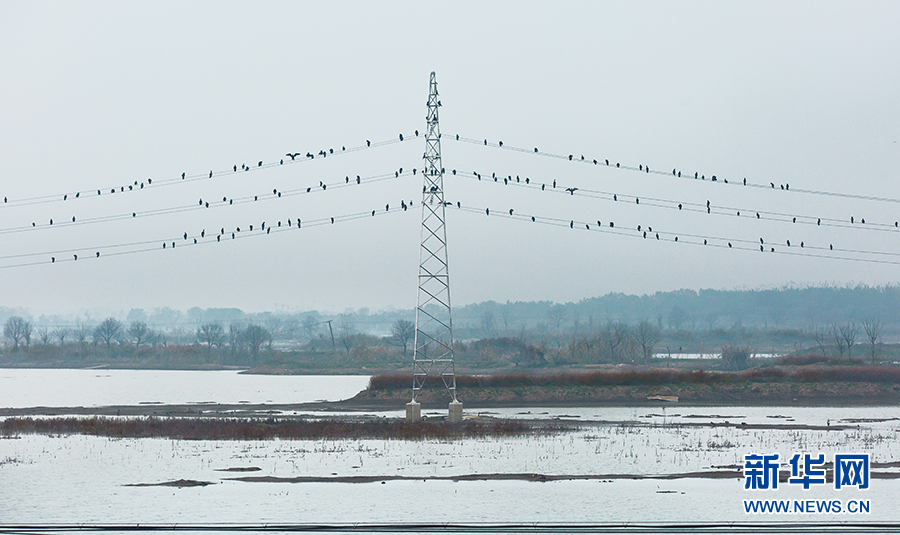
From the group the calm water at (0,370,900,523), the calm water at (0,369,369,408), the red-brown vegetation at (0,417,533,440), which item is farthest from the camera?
the calm water at (0,369,369,408)

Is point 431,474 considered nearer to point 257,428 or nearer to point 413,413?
point 413,413

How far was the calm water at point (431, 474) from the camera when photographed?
2817 centimetres

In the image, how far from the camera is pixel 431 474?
121 ft

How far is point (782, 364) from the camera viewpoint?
118 metres

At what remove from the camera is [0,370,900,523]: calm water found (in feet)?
92.4

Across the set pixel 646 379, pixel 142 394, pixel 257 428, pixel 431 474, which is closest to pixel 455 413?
pixel 257 428

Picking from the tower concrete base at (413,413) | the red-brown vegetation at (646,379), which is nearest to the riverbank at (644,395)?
the red-brown vegetation at (646,379)

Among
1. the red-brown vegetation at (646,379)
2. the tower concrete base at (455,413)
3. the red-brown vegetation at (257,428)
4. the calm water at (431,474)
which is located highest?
the red-brown vegetation at (646,379)

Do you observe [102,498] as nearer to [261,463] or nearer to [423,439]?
[261,463]

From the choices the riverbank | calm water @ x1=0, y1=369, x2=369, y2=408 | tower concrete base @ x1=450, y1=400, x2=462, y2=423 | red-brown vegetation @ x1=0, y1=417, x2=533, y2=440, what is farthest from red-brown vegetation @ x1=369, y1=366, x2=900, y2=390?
tower concrete base @ x1=450, y1=400, x2=462, y2=423

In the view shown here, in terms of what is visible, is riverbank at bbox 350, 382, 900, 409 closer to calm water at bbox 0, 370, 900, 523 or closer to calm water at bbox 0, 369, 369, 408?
calm water at bbox 0, 369, 369, 408

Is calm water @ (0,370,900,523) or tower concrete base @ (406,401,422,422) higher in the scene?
tower concrete base @ (406,401,422,422)

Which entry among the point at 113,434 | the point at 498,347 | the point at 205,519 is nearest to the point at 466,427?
the point at 113,434

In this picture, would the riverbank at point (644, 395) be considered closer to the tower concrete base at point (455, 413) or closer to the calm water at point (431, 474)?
the calm water at point (431, 474)
